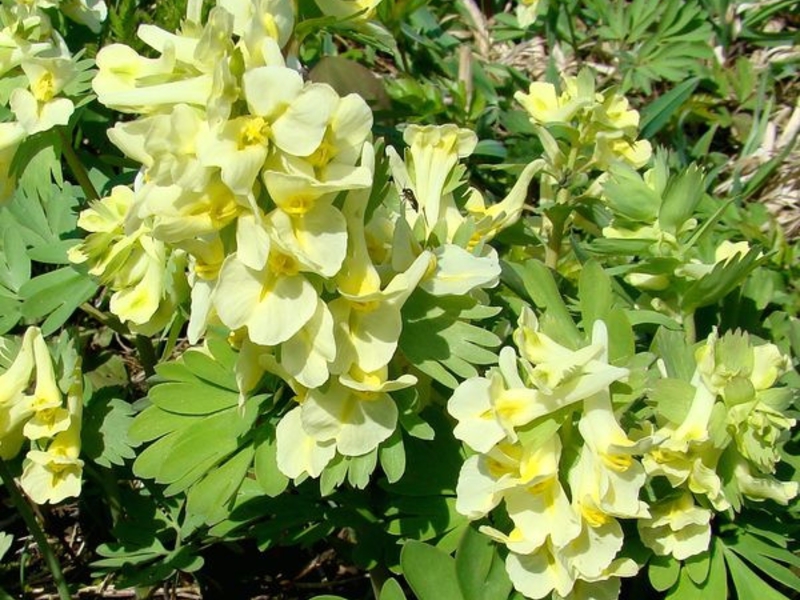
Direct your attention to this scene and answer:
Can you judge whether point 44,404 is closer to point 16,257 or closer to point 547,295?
point 16,257

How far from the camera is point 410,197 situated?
191 cm

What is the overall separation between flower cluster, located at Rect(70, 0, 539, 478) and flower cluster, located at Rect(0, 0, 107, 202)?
49 cm

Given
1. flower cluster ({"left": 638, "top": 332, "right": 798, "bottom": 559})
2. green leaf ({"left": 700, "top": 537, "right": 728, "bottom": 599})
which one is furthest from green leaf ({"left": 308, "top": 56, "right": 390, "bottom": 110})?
green leaf ({"left": 700, "top": 537, "right": 728, "bottom": 599})

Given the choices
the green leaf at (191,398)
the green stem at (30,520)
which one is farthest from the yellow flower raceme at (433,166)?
the green stem at (30,520)

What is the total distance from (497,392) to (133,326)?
74 cm

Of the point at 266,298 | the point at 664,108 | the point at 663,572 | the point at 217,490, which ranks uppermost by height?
the point at 266,298

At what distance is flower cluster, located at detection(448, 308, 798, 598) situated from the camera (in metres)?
1.60

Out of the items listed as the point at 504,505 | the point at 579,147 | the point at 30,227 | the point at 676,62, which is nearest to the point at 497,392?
the point at 504,505

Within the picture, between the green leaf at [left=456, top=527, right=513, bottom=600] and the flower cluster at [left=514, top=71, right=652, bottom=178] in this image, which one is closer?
the green leaf at [left=456, top=527, right=513, bottom=600]

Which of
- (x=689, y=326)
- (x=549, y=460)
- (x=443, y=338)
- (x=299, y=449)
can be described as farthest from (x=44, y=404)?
(x=689, y=326)

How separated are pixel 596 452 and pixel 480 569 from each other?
321mm

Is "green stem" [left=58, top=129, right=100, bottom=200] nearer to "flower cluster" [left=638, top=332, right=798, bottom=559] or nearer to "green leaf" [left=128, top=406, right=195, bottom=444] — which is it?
"green leaf" [left=128, top=406, right=195, bottom=444]

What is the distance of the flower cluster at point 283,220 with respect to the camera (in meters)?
1.46

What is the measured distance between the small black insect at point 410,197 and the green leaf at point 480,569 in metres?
0.59
